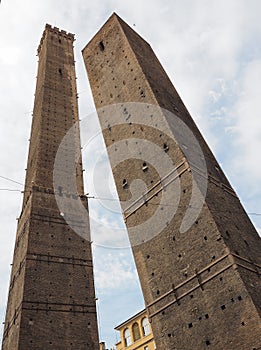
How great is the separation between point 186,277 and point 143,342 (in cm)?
1327

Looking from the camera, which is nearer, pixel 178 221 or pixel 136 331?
pixel 178 221

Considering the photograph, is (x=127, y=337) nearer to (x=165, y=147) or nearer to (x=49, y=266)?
(x=49, y=266)

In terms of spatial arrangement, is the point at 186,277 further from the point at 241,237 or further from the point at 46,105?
the point at 46,105

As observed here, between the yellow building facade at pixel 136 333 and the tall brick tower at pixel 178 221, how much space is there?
11.4 m

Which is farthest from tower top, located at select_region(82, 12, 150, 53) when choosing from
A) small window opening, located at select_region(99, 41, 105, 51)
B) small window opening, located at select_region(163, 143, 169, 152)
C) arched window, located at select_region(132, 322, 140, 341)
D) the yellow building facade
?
arched window, located at select_region(132, 322, 140, 341)

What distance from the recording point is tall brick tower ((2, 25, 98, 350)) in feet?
46.4

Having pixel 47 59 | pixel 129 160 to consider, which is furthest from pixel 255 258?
pixel 47 59

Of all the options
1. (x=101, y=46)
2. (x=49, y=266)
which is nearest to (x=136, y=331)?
(x=49, y=266)

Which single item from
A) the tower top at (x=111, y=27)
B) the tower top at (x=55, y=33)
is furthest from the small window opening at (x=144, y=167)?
the tower top at (x=55, y=33)

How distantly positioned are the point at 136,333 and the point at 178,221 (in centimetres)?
1432

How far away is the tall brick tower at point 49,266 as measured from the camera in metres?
14.2

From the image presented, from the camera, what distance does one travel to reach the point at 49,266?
15.9m

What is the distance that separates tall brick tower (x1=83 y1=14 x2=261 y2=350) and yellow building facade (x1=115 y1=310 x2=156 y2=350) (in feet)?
37.3

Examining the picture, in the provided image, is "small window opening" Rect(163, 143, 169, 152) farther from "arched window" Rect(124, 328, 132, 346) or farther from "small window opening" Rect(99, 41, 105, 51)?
"arched window" Rect(124, 328, 132, 346)
